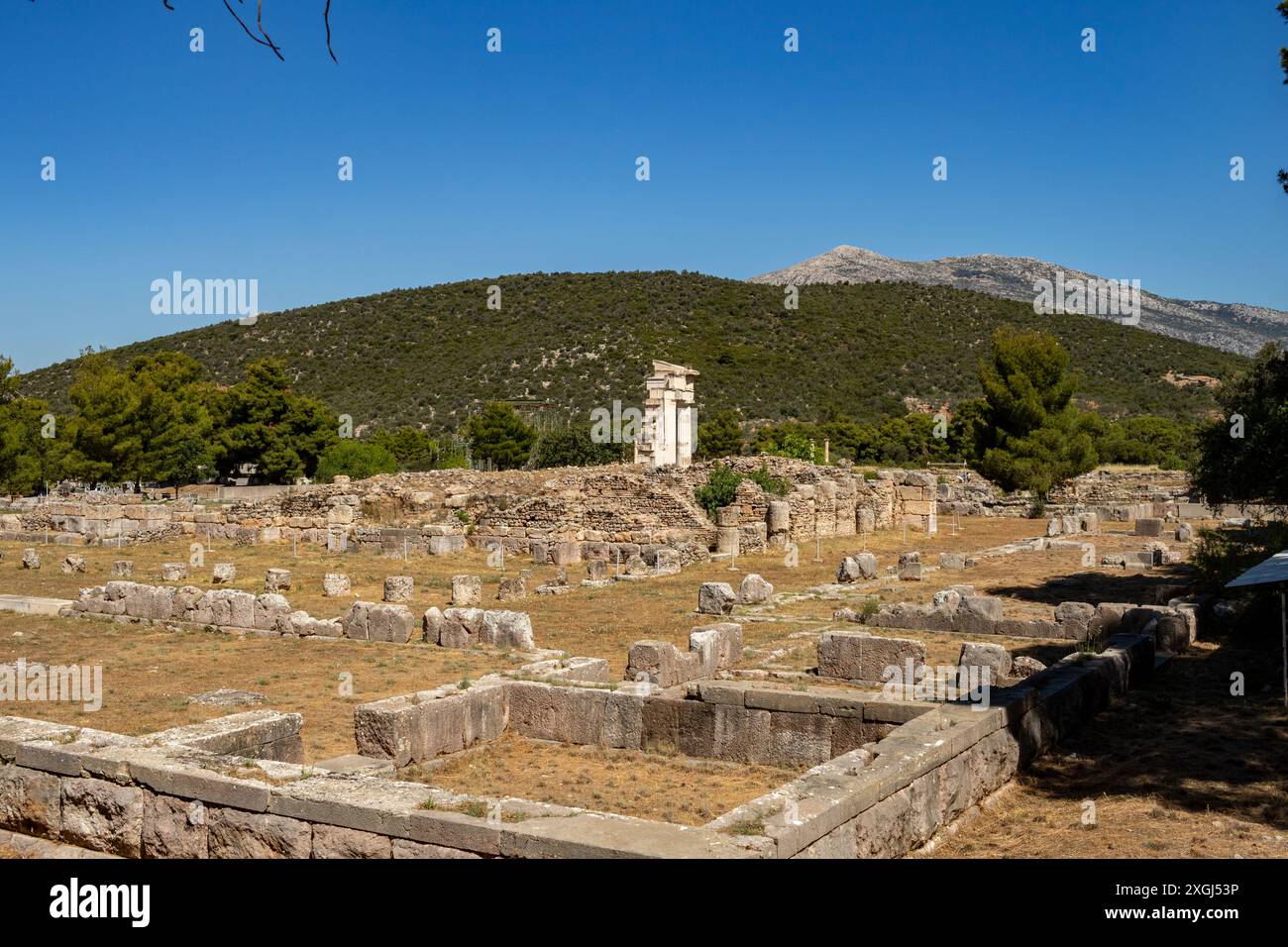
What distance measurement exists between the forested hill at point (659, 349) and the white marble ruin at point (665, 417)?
2792 cm

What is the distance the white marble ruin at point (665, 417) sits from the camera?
1395 inches

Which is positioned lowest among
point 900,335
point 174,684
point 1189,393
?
point 174,684

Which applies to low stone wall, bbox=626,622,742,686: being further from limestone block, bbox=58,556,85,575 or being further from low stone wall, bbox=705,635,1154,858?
limestone block, bbox=58,556,85,575

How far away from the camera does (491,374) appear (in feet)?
236

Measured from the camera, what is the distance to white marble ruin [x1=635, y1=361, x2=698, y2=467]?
35.4 meters

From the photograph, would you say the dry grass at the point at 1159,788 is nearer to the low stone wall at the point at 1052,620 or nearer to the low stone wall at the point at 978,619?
the low stone wall at the point at 1052,620

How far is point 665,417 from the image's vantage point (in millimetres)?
35531

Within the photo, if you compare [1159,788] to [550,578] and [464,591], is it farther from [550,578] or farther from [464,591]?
[550,578]

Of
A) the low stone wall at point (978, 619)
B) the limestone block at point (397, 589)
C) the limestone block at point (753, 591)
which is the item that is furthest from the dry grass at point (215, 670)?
the low stone wall at point (978, 619)

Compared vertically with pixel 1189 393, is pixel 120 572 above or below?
below
